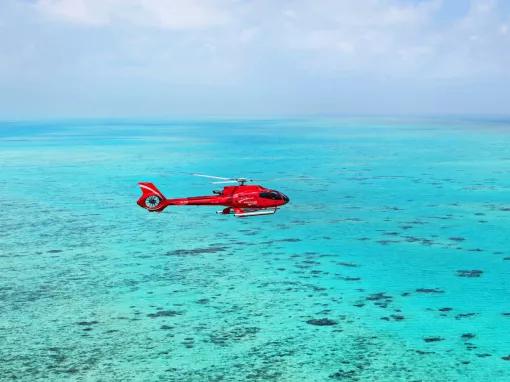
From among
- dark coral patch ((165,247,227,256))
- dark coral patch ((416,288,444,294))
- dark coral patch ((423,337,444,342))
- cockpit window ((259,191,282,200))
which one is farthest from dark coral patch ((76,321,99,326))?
cockpit window ((259,191,282,200))

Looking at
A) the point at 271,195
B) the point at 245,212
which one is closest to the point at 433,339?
the point at 271,195

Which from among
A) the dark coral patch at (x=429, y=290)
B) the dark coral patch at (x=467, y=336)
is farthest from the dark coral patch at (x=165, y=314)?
the dark coral patch at (x=467, y=336)

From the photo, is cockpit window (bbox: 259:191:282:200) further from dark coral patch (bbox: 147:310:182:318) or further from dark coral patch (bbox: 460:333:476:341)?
dark coral patch (bbox: 460:333:476:341)

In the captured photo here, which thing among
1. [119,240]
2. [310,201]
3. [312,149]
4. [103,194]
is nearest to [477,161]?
[312,149]

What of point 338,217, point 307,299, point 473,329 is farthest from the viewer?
point 338,217

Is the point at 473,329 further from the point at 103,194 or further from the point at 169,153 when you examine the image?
the point at 169,153

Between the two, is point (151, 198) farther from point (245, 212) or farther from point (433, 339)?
point (433, 339)
